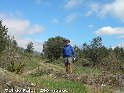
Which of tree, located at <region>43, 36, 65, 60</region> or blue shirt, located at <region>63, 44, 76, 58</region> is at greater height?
tree, located at <region>43, 36, 65, 60</region>

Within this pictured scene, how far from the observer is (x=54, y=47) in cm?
8794

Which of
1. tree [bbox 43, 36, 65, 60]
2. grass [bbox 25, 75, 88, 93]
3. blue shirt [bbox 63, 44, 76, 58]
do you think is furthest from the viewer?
tree [bbox 43, 36, 65, 60]

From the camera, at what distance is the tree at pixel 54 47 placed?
285ft

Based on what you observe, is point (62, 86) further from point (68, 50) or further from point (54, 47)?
point (54, 47)

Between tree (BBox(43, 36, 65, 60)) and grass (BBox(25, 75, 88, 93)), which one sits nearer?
grass (BBox(25, 75, 88, 93))

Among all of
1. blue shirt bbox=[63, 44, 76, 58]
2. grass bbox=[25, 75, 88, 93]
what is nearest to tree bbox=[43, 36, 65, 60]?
blue shirt bbox=[63, 44, 76, 58]

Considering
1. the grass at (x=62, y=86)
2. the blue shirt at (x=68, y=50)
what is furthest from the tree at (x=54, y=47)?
the grass at (x=62, y=86)

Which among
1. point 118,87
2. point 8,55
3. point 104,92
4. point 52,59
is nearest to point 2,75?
point 104,92

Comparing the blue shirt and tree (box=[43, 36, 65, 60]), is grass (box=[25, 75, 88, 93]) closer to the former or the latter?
the blue shirt

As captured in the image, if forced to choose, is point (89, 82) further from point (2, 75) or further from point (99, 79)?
point (2, 75)

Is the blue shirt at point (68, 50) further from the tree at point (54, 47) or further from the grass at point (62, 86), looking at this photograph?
the tree at point (54, 47)

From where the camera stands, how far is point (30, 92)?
1272 cm

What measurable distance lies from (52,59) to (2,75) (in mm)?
73037

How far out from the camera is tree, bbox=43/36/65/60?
3425 inches
